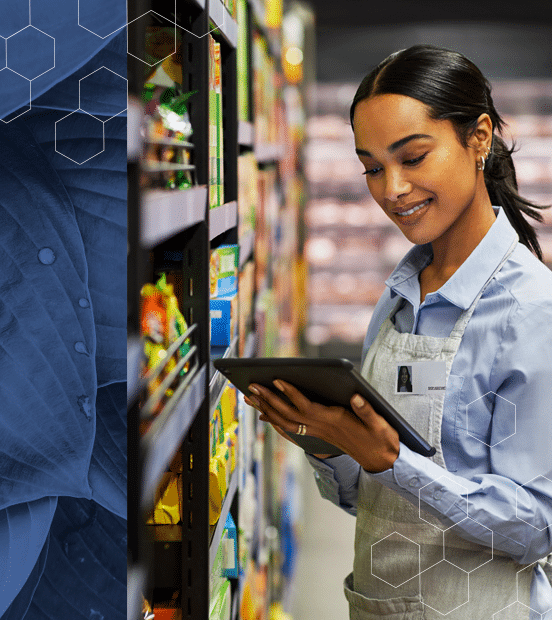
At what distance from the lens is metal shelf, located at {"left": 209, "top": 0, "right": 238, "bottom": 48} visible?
1332 mm

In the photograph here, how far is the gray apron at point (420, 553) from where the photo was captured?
1.24 meters

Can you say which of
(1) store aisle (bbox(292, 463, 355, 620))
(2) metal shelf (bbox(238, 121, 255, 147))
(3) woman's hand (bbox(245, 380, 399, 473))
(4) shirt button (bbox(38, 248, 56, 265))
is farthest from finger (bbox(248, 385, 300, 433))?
(1) store aisle (bbox(292, 463, 355, 620))

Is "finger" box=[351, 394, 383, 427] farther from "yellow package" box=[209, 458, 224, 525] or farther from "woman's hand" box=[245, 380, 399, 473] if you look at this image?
"yellow package" box=[209, 458, 224, 525]

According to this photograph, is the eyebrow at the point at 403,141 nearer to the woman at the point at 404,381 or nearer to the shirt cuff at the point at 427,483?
the woman at the point at 404,381

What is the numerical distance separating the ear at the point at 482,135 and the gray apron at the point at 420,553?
211mm

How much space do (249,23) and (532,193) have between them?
534cm

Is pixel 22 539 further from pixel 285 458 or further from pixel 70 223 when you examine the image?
pixel 285 458

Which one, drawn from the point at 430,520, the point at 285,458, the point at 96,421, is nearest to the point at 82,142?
the point at 96,421

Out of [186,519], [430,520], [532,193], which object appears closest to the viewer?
[186,519]

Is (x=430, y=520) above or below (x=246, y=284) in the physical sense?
below

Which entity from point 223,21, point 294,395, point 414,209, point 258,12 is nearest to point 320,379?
point 294,395

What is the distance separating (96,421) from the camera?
0.73 m
